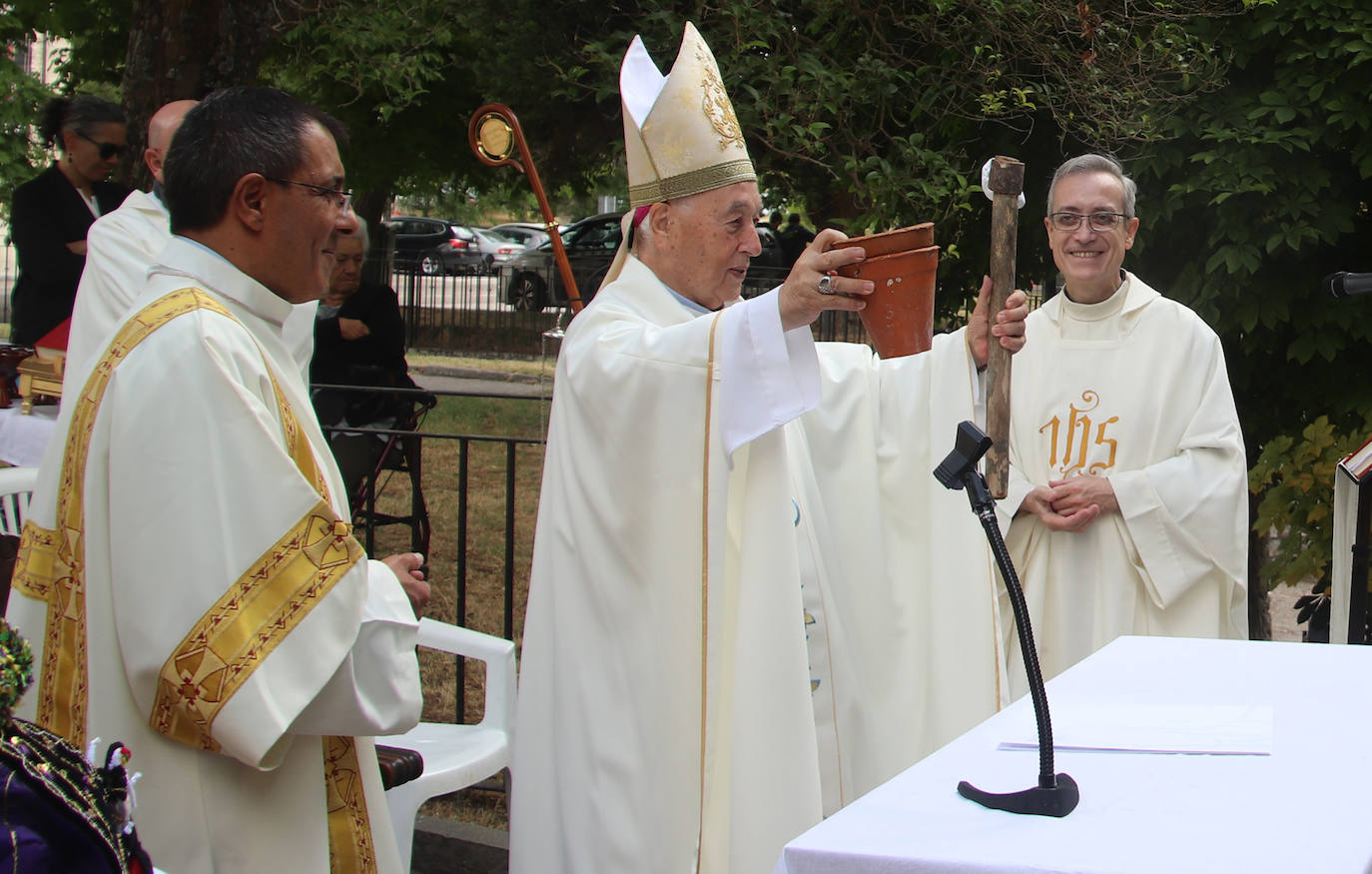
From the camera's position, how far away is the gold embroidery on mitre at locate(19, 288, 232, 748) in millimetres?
2080

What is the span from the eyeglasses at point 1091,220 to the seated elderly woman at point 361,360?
13.3ft

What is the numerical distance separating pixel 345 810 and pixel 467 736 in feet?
4.36

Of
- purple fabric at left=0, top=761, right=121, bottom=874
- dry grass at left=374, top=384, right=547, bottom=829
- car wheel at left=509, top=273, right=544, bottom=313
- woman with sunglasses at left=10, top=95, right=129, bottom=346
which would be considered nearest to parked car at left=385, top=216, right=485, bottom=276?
car wheel at left=509, top=273, right=544, bottom=313

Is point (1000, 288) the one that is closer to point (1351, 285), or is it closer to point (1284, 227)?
point (1351, 285)

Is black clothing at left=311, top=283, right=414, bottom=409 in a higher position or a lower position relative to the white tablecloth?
higher

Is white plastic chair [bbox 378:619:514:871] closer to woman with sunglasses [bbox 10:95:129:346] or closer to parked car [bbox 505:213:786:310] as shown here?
woman with sunglasses [bbox 10:95:129:346]

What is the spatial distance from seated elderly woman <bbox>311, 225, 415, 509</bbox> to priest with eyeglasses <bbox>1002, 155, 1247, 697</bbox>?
3.98 m

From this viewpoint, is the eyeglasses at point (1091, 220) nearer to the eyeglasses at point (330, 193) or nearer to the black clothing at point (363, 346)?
the eyeglasses at point (330, 193)

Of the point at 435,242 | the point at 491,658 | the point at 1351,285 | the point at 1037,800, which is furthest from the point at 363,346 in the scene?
the point at 435,242

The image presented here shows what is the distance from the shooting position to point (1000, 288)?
9.21 feet

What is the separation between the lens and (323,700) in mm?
2043

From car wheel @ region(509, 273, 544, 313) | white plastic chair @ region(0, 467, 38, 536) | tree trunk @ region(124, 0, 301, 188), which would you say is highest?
tree trunk @ region(124, 0, 301, 188)

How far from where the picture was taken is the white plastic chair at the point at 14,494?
3.73 metres

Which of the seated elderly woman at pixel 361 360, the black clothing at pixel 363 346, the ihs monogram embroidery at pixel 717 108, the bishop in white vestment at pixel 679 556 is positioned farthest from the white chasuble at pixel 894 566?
the black clothing at pixel 363 346
